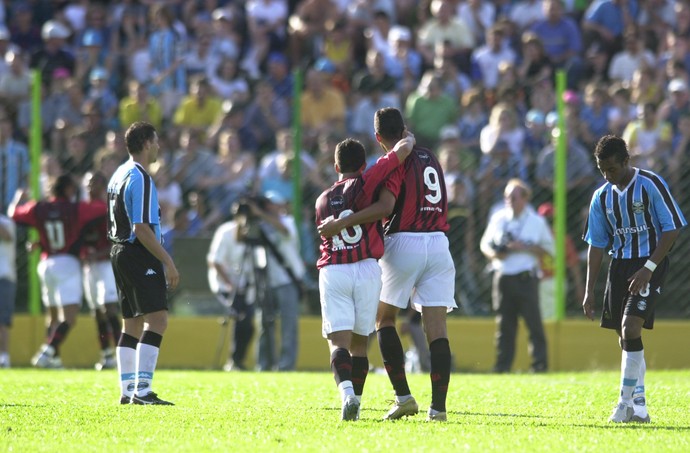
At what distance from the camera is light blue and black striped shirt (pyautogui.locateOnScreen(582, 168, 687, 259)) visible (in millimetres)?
8469

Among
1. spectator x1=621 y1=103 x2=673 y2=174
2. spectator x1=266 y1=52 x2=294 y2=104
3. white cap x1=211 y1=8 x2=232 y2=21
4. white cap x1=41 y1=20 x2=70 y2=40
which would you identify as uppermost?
white cap x1=211 y1=8 x2=232 y2=21

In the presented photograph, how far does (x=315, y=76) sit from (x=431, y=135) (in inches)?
72.3

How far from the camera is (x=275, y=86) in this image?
17.1m

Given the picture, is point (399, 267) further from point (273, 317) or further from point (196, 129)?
point (196, 129)

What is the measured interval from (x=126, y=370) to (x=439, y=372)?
2.66m

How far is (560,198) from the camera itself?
15211mm

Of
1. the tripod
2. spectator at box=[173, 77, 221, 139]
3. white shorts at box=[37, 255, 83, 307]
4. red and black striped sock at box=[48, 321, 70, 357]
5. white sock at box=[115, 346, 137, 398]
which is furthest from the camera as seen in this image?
spectator at box=[173, 77, 221, 139]

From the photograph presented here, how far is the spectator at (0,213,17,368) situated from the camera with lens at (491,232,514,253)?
6135 millimetres

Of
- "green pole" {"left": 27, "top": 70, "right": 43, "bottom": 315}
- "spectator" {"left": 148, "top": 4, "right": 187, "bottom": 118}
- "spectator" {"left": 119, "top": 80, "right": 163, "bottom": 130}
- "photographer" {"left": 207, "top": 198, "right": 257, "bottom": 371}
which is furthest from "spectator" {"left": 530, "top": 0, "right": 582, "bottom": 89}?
"green pole" {"left": 27, "top": 70, "right": 43, "bottom": 315}

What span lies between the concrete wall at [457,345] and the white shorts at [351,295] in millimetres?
7156

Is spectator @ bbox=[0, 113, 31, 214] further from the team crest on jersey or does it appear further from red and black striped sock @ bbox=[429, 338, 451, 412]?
red and black striped sock @ bbox=[429, 338, 451, 412]

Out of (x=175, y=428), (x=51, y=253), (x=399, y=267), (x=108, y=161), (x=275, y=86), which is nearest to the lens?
(x=175, y=428)

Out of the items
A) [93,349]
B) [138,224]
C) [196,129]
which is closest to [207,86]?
[196,129]

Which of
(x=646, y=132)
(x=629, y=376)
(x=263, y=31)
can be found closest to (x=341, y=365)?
(x=629, y=376)
